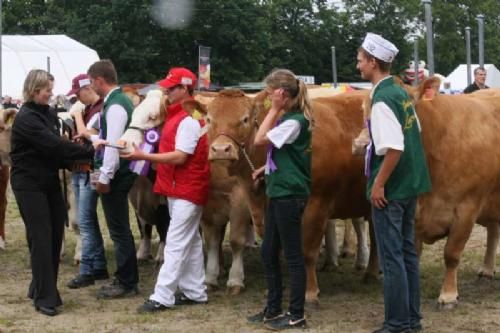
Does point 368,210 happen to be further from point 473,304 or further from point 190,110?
point 190,110

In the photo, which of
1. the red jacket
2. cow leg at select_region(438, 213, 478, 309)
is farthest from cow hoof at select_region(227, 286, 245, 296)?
cow leg at select_region(438, 213, 478, 309)

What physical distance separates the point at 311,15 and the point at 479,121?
69919mm

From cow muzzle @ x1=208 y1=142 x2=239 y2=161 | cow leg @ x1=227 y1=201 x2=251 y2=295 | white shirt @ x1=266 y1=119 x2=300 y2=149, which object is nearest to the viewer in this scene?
white shirt @ x1=266 y1=119 x2=300 y2=149

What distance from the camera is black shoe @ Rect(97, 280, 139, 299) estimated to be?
8.12 m

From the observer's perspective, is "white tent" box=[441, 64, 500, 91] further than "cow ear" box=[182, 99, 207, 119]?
Yes

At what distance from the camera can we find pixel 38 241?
753 cm

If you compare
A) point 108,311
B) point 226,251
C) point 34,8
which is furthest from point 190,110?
point 34,8

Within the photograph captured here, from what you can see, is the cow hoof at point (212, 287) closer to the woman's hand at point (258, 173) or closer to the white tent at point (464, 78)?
the woman's hand at point (258, 173)

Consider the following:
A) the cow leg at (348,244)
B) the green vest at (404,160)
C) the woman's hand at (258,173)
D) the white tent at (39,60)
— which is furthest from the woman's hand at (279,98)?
the white tent at (39,60)

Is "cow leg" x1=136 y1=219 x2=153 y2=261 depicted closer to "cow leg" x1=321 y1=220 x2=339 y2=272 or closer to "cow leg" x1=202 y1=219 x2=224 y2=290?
"cow leg" x1=202 y1=219 x2=224 y2=290

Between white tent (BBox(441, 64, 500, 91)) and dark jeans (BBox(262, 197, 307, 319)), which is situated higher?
white tent (BBox(441, 64, 500, 91))

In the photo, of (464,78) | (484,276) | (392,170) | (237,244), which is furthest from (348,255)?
(464,78)

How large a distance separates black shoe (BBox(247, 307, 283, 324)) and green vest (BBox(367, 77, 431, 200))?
1312 mm

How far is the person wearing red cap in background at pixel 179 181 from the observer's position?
7.41 metres
